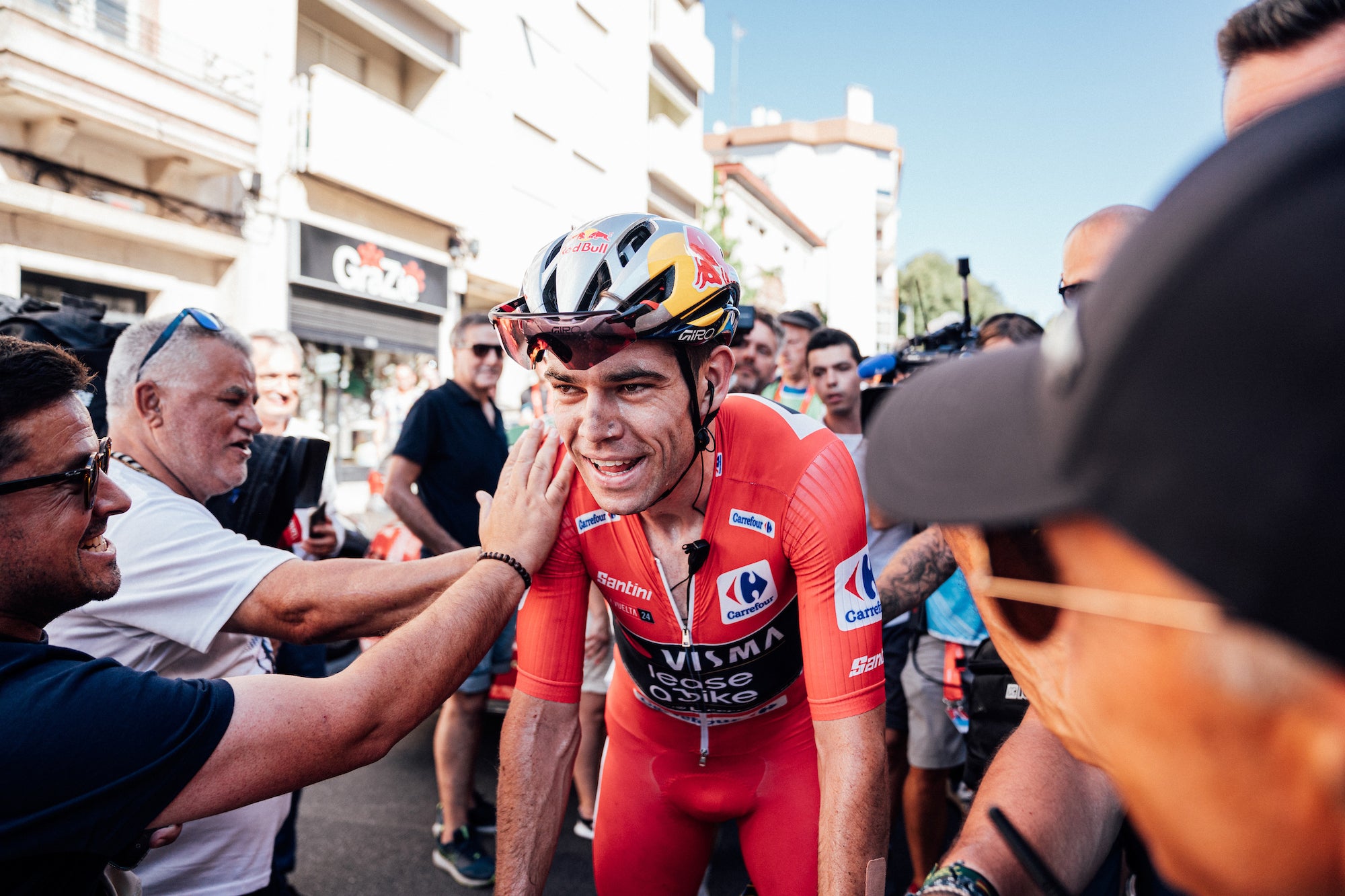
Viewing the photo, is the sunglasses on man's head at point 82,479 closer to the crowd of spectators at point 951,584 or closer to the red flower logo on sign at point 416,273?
the crowd of spectators at point 951,584

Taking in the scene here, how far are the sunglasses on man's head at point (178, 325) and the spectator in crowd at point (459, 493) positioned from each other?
1.90 metres

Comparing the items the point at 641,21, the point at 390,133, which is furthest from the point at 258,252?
the point at 641,21

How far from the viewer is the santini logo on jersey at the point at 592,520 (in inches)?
91.8

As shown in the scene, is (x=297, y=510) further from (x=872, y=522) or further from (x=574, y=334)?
(x=872, y=522)

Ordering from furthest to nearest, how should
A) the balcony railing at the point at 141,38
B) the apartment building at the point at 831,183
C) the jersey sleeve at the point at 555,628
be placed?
the apartment building at the point at 831,183
the balcony railing at the point at 141,38
the jersey sleeve at the point at 555,628

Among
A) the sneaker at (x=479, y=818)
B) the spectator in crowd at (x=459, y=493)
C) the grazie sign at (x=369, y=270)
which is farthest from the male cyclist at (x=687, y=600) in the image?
the grazie sign at (x=369, y=270)

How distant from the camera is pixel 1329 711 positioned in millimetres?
535

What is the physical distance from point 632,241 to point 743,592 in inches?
41.3

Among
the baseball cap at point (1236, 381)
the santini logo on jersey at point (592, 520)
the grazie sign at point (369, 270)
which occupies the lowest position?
the santini logo on jersey at point (592, 520)

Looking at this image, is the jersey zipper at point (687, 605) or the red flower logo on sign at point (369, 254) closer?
the jersey zipper at point (687, 605)

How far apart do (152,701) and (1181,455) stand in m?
1.72

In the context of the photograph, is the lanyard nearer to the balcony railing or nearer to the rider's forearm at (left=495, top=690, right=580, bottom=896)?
the rider's forearm at (left=495, top=690, right=580, bottom=896)

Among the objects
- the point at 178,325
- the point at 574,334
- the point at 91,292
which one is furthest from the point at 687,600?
the point at 91,292

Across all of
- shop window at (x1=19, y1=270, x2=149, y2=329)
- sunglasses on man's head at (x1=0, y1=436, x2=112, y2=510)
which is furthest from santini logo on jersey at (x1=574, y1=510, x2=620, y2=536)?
shop window at (x1=19, y1=270, x2=149, y2=329)
